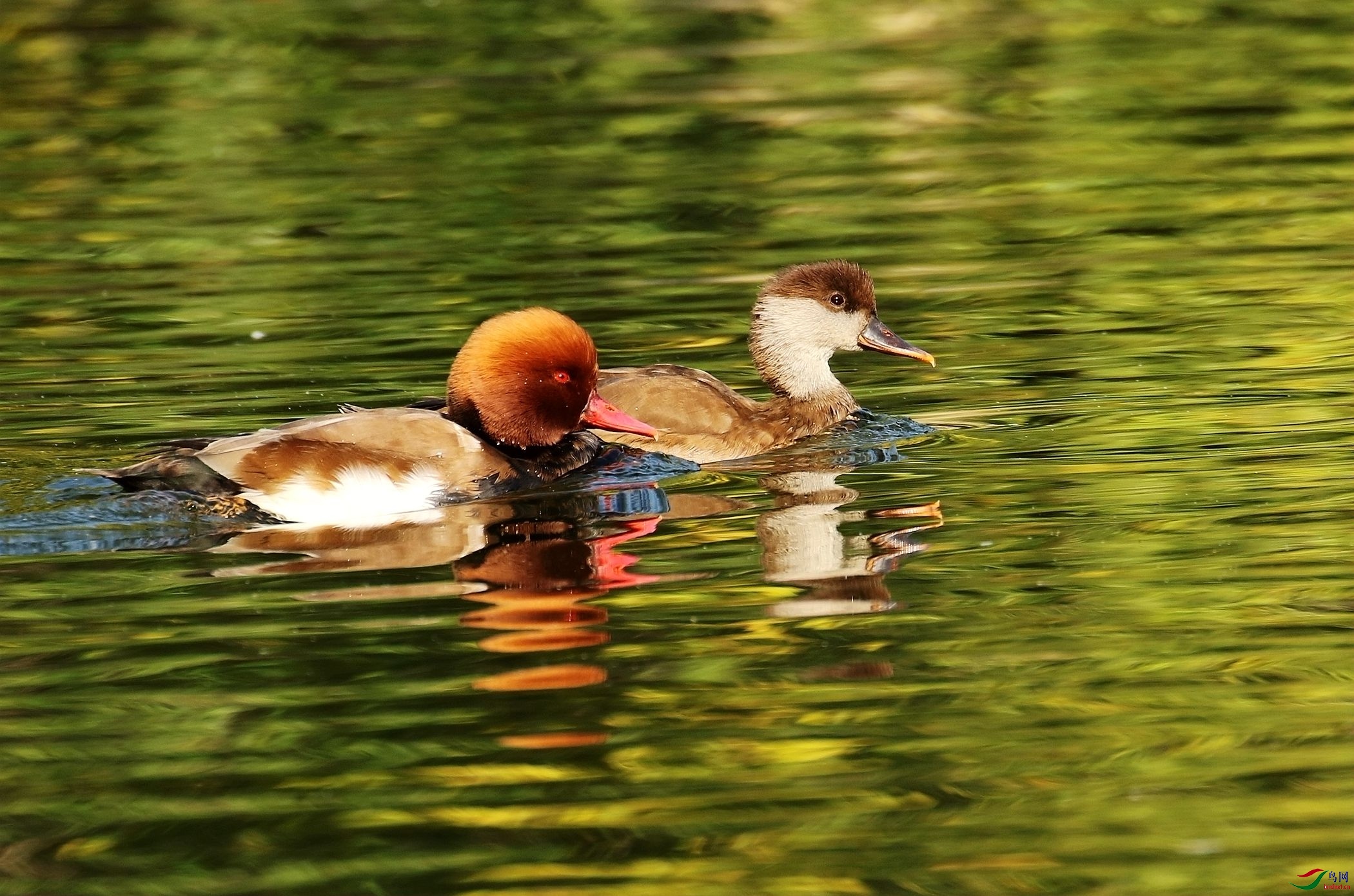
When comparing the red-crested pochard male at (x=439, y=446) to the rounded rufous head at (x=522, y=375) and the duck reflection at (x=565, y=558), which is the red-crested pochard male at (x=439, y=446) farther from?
the duck reflection at (x=565, y=558)

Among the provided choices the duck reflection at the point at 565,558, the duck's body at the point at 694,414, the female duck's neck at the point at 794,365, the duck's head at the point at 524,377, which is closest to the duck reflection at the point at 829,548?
the duck reflection at the point at 565,558

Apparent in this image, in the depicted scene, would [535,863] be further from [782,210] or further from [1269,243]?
[782,210]

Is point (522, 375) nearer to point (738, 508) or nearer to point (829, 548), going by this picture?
point (738, 508)

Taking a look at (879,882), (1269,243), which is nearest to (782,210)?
(1269,243)

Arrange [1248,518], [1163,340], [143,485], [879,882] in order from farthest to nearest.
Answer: [1163,340], [143,485], [1248,518], [879,882]

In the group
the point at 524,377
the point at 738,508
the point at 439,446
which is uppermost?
the point at 524,377

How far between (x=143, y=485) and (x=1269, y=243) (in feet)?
28.8

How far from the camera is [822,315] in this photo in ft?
39.5

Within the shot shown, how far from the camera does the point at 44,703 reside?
667 centimetres

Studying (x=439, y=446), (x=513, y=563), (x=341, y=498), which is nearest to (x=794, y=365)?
(x=439, y=446)

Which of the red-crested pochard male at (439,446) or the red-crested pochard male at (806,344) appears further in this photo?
the red-crested pochard male at (806,344)

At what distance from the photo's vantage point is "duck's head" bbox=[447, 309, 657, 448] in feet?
31.7

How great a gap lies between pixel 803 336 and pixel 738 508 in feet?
8.94

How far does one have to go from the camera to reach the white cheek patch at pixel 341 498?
899 centimetres
